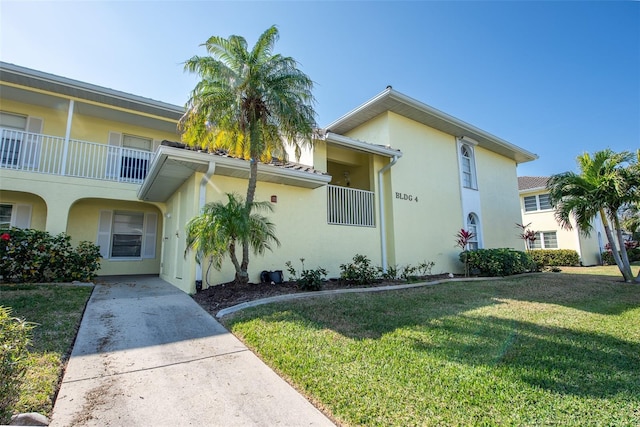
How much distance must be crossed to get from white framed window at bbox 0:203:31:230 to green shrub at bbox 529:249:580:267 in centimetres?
2645

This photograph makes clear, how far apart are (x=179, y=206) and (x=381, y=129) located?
26.6 feet

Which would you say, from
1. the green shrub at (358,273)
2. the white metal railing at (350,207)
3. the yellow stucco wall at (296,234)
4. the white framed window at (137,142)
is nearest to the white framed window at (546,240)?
the white metal railing at (350,207)

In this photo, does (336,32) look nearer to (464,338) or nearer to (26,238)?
(464,338)

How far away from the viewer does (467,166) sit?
49.8 feet

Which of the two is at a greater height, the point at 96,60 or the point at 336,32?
the point at 336,32

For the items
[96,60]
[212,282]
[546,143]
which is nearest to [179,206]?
[212,282]

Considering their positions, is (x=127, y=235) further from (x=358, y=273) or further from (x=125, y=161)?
(x=358, y=273)

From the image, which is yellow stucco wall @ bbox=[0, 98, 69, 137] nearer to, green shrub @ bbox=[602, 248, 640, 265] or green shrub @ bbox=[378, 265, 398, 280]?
green shrub @ bbox=[378, 265, 398, 280]

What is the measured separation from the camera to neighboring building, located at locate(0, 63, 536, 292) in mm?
9000

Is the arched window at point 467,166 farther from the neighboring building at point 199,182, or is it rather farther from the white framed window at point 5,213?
the white framed window at point 5,213

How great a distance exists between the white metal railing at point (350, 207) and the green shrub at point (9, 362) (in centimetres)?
845

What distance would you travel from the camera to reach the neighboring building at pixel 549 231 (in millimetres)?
20812

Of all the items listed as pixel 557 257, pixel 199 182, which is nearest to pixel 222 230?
pixel 199 182

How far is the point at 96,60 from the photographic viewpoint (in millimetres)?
8469
